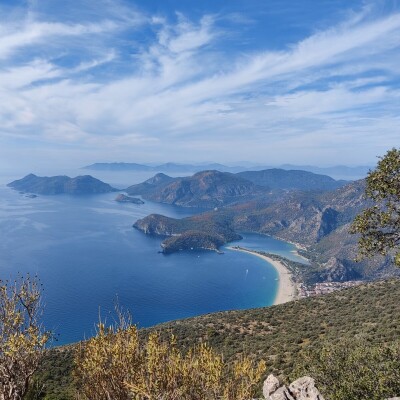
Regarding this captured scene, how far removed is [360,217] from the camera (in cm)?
1659

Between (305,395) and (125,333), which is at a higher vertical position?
(125,333)

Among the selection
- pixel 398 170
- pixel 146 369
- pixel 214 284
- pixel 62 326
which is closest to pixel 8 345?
pixel 146 369

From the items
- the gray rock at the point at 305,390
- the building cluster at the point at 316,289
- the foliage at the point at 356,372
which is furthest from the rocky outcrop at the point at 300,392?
the building cluster at the point at 316,289

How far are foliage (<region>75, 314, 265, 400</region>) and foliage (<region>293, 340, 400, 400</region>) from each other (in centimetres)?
1098

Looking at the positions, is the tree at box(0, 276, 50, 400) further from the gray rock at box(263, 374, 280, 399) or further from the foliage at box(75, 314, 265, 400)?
the gray rock at box(263, 374, 280, 399)

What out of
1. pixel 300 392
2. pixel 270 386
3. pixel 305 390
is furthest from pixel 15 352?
pixel 270 386

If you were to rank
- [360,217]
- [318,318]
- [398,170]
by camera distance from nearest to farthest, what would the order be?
[398,170] → [360,217] → [318,318]

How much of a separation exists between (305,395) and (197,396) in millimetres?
8136

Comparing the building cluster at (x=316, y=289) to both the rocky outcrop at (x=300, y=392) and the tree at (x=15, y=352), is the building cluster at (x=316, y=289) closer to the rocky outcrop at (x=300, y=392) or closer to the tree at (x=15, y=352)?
the rocky outcrop at (x=300, y=392)

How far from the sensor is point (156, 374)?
9852 millimetres

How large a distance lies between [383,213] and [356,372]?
10.4 metres

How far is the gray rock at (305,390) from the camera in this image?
1553 centimetres

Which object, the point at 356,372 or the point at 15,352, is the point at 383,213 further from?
the point at 15,352

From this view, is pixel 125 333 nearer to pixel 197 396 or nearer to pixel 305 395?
pixel 197 396
